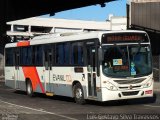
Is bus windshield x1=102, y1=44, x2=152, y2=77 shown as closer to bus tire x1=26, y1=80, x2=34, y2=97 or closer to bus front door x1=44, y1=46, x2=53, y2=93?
bus front door x1=44, y1=46, x2=53, y2=93

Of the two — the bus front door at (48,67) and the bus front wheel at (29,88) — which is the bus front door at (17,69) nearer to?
the bus front wheel at (29,88)

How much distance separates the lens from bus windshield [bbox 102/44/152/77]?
62.2 ft

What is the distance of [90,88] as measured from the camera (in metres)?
19.7

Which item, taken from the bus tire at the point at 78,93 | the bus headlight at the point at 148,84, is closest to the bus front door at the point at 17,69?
the bus tire at the point at 78,93

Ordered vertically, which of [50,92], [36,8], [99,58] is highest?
[36,8]

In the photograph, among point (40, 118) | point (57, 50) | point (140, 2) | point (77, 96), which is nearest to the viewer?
point (40, 118)

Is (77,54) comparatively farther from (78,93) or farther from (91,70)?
(78,93)

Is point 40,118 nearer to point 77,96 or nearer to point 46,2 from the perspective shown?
point 77,96

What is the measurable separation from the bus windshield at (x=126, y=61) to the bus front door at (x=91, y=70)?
1.86 ft

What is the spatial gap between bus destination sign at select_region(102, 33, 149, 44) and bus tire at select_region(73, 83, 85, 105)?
239 cm

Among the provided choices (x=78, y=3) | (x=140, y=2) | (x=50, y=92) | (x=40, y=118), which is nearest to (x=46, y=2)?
(x=78, y=3)

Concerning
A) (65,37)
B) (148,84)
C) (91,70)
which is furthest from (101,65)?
(65,37)

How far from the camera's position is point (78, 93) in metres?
20.5

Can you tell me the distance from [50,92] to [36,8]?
2950 cm
